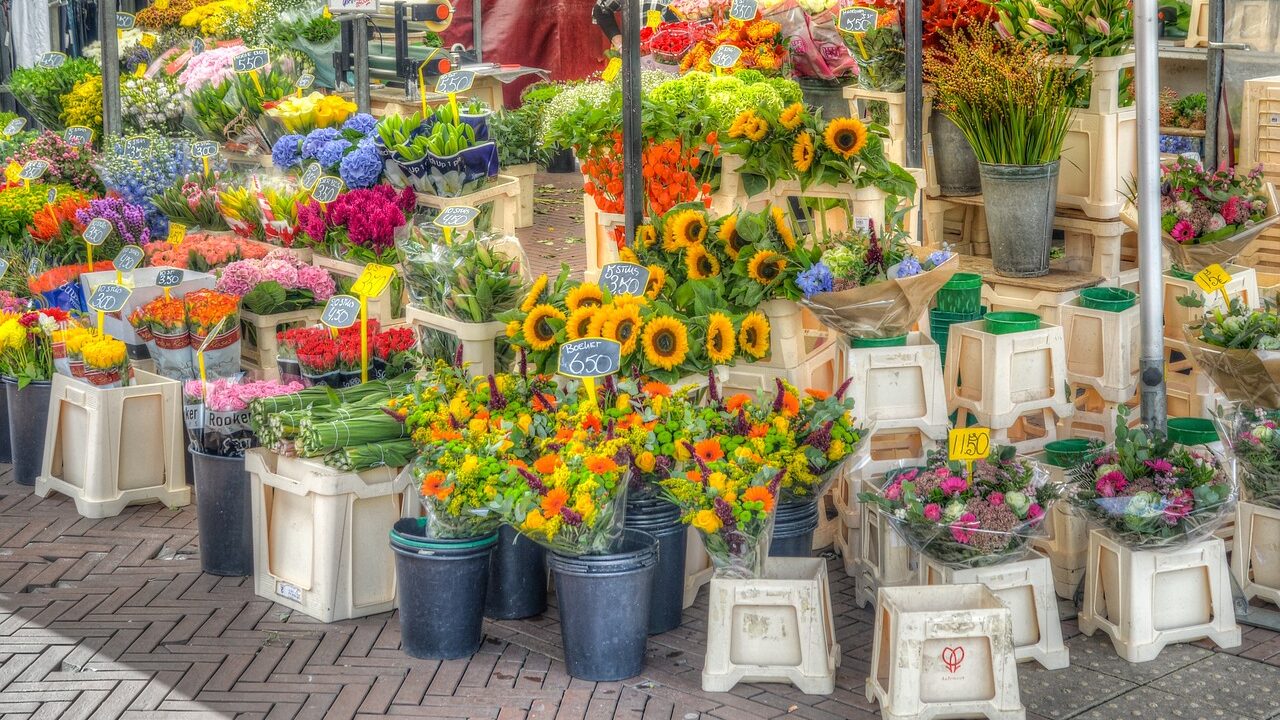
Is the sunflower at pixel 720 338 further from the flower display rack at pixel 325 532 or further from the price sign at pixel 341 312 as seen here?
the price sign at pixel 341 312

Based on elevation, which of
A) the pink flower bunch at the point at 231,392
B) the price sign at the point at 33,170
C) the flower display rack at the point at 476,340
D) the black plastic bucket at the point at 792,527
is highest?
the price sign at the point at 33,170

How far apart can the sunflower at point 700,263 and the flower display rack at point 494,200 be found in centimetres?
126

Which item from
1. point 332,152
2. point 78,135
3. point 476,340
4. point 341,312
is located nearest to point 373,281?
point 341,312

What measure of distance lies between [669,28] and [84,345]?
386 cm

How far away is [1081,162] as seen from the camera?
5430 millimetres

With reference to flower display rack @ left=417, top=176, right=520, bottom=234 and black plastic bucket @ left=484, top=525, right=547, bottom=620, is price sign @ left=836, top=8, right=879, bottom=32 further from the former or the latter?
black plastic bucket @ left=484, top=525, right=547, bottom=620

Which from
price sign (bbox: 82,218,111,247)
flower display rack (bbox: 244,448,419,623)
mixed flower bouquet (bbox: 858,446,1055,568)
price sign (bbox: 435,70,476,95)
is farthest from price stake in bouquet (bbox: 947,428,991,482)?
price sign (bbox: 82,218,111,247)

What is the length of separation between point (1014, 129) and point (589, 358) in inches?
80.3

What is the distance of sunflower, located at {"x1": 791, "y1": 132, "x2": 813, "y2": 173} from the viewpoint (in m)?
4.84

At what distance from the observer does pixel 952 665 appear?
3.47m

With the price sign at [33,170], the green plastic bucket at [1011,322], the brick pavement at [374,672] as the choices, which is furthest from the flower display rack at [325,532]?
the price sign at [33,170]

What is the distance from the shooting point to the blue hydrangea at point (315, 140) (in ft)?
19.9

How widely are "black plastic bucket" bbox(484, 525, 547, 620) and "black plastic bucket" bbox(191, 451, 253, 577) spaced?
2.80 ft

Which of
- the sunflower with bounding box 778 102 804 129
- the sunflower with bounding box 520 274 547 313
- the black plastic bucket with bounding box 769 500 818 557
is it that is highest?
the sunflower with bounding box 778 102 804 129
